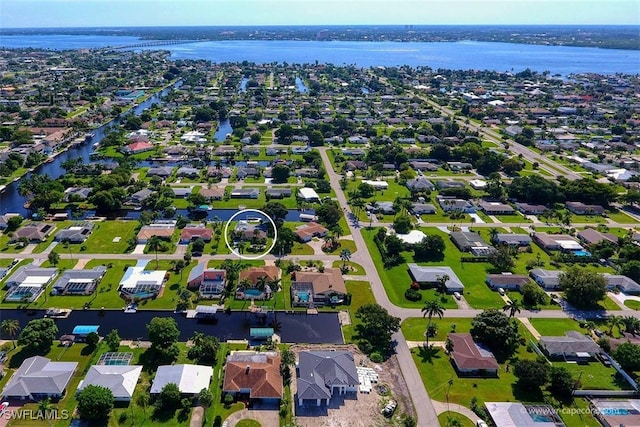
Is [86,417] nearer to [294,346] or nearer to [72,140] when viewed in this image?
[294,346]

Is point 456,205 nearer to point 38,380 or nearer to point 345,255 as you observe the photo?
point 345,255

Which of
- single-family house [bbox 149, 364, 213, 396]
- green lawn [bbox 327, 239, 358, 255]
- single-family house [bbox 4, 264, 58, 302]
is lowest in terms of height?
green lawn [bbox 327, 239, 358, 255]

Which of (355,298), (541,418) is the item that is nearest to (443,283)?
(355,298)

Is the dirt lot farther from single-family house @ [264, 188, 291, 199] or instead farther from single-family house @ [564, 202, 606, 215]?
single-family house @ [564, 202, 606, 215]

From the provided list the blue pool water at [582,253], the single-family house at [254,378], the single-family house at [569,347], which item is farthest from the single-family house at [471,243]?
the single-family house at [254,378]

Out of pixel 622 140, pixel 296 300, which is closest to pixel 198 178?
pixel 296 300

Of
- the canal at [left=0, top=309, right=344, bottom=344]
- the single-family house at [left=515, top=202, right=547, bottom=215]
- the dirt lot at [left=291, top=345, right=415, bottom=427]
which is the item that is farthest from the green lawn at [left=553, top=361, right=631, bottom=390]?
the single-family house at [left=515, top=202, right=547, bottom=215]
